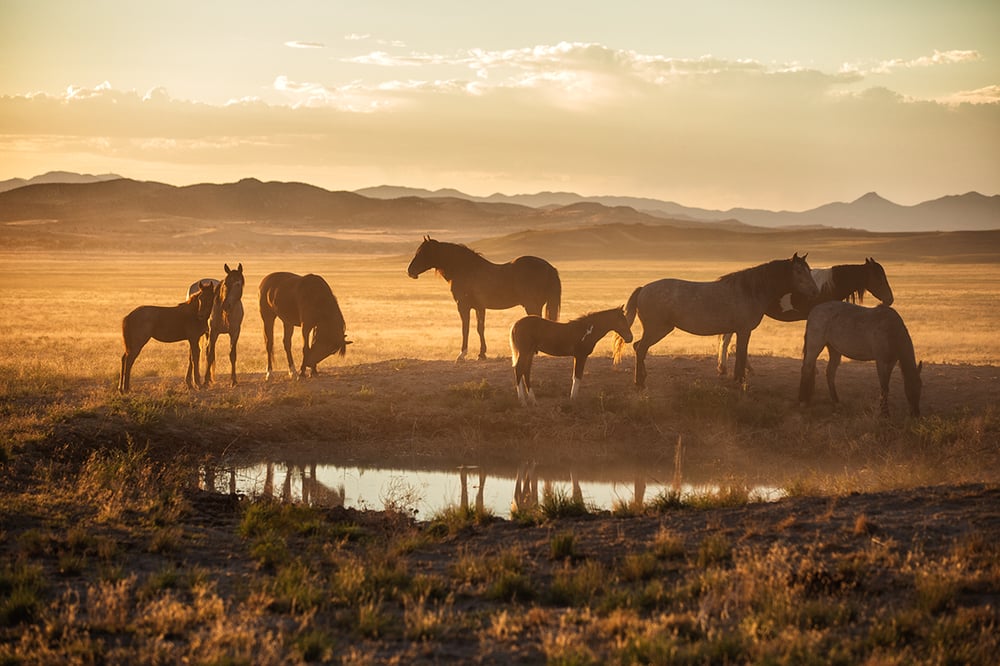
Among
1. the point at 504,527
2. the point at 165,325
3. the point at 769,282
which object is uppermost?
the point at 769,282

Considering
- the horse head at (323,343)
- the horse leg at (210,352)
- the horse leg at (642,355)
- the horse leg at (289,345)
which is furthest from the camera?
the horse leg at (289,345)

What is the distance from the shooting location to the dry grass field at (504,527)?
680 cm

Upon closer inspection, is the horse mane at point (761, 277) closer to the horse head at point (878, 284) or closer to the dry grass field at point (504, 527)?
the dry grass field at point (504, 527)

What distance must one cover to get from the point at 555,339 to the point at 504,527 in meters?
7.10

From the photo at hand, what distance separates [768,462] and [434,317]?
2729 centimetres

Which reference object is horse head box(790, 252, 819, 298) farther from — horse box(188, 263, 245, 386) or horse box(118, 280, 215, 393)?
horse box(118, 280, 215, 393)

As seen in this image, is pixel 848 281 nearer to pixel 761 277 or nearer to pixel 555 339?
pixel 761 277

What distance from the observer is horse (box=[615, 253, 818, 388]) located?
712 inches

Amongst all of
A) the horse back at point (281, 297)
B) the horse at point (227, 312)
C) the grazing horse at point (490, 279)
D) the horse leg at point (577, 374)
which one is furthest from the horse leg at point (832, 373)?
the horse at point (227, 312)

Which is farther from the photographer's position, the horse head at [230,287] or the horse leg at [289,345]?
the horse leg at [289,345]

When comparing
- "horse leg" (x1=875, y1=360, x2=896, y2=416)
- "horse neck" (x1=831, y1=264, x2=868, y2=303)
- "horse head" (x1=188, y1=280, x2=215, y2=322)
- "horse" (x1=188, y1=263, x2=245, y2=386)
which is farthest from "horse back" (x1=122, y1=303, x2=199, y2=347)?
"horse neck" (x1=831, y1=264, x2=868, y2=303)

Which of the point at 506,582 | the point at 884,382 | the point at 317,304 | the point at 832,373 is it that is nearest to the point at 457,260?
the point at 317,304

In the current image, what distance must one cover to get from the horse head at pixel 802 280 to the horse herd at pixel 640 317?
→ 2 cm

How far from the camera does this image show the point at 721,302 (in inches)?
712
